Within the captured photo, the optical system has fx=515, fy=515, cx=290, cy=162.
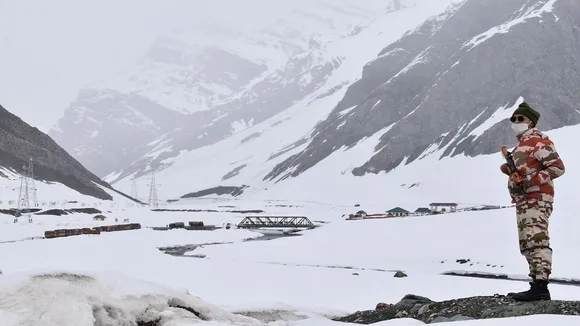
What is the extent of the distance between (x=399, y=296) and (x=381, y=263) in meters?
15.3

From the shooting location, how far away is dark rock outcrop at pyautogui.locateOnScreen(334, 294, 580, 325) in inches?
306

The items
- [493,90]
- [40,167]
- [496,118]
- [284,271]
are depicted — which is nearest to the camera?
[284,271]

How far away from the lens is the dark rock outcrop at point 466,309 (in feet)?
25.5

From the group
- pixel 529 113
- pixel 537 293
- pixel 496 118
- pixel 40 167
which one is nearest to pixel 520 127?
pixel 529 113

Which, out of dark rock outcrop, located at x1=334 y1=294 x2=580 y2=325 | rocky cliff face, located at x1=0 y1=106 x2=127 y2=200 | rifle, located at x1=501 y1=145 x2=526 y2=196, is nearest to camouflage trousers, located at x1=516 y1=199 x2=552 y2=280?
rifle, located at x1=501 y1=145 x2=526 y2=196

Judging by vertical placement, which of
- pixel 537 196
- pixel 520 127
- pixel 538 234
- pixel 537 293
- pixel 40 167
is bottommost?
pixel 537 293

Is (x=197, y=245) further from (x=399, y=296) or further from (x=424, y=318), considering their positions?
(x=424, y=318)

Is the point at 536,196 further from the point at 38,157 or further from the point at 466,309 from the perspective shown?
the point at 38,157

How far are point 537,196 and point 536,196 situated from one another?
0.05 ft

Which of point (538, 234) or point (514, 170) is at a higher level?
point (514, 170)

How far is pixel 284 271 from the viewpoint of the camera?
29.4 m

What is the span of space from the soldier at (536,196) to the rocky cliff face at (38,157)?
132 metres

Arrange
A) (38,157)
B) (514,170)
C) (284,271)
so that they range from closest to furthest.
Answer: (514,170) < (284,271) < (38,157)

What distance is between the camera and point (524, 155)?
8.21 meters
